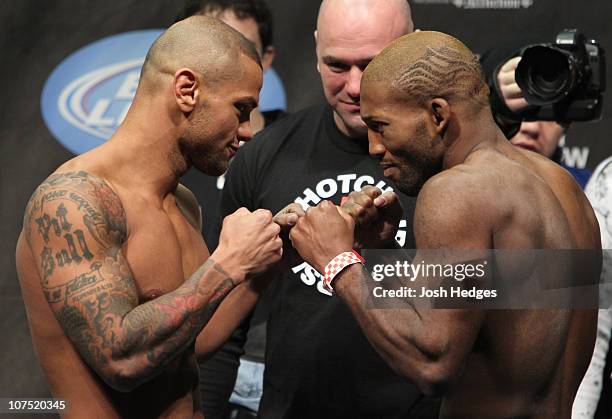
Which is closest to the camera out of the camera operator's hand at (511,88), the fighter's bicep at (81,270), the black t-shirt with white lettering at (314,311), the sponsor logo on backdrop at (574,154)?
the fighter's bicep at (81,270)

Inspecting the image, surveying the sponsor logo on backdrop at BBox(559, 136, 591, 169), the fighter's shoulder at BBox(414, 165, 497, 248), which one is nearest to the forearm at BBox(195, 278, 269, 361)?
the fighter's shoulder at BBox(414, 165, 497, 248)

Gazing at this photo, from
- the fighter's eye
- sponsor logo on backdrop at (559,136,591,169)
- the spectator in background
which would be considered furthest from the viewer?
sponsor logo on backdrop at (559,136,591,169)

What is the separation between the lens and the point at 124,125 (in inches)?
68.7

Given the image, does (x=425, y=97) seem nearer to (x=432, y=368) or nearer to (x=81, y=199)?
(x=432, y=368)

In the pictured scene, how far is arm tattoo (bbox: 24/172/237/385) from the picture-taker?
1535 mm

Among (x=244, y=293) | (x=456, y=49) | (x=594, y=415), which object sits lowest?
(x=594, y=415)

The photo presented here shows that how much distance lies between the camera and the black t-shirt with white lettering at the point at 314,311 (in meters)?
2.06

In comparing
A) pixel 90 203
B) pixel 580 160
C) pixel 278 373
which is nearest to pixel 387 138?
pixel 90 203

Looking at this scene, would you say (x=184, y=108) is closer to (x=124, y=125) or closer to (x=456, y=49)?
(x=124, y=125)

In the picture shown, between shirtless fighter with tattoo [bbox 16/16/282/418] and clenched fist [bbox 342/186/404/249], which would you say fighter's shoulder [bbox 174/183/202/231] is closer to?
shirtless fighter with tattoo [bbox 16/16/282/418]

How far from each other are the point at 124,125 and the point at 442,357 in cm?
63

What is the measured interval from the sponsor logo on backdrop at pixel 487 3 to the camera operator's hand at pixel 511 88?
380mm

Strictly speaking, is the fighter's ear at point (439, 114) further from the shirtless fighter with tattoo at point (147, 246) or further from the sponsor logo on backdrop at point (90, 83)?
the sponsor logo on backdrop at point (90, 83)

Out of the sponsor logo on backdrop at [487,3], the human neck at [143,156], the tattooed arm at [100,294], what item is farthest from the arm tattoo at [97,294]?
the sponsor logo on backdrop at [487,3]
